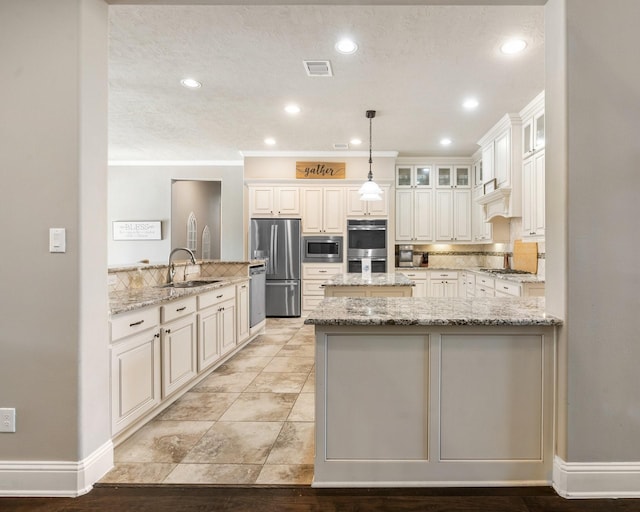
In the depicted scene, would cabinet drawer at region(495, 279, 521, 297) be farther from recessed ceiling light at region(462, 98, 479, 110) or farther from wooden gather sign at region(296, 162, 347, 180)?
wooden gather sign at region(296, 162, 347, 180)

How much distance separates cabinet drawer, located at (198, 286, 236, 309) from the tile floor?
2.28ft

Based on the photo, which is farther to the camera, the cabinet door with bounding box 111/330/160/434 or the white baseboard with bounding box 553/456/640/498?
the cabinet door with bounding box 111/330/160/434

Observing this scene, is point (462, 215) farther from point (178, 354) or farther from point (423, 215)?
point (178, 354)

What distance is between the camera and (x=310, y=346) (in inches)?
180

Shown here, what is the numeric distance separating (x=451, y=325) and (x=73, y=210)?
191 centimetres

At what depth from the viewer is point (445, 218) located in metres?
6.61


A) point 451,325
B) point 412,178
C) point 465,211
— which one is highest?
point 412,178

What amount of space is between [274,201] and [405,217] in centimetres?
233

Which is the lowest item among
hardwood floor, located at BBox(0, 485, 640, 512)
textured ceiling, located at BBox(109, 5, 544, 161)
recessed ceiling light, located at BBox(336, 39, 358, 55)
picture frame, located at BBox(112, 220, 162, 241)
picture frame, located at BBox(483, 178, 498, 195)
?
hardwood floor, located at BBox(0, 485, 640, 512)

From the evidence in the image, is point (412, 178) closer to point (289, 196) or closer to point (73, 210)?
→ point (289, 196)

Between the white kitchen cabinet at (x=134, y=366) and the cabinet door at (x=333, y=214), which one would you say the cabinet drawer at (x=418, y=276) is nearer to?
the cabinet door at (x=333, y=214)

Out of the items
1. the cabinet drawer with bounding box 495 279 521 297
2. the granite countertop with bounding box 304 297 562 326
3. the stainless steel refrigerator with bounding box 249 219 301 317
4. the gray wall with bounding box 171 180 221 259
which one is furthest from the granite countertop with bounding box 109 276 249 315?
the gray wall with bounding box 171 180 221 259

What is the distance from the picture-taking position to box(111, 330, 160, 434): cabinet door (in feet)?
6.95

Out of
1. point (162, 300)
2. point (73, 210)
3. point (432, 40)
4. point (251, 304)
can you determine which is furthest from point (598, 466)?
point (251, 304)
